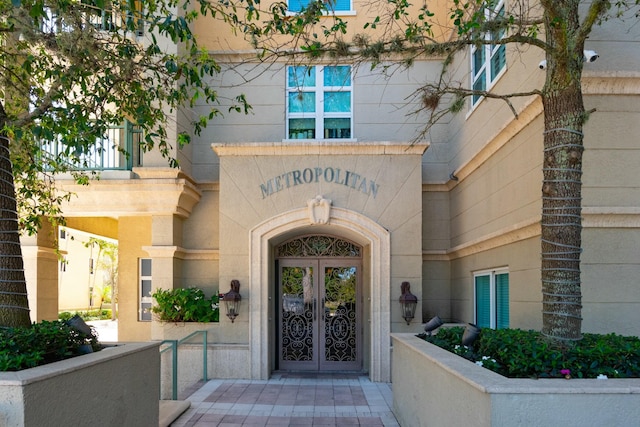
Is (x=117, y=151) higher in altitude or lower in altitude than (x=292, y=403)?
higher

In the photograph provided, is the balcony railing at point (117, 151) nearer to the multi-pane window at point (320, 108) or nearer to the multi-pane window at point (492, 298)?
the multi-pane window at point (320, 108)

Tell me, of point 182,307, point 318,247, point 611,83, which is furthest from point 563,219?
point 182,307

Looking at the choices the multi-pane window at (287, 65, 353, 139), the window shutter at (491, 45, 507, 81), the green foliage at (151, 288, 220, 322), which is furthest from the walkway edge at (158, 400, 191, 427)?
the window shutter at (491, 45, 507, 81)

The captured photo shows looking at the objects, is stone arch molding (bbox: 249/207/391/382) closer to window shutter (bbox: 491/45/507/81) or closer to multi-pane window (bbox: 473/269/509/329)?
multi-pane window (bbox: 473/269/509/329)

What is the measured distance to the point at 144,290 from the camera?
39.9ft

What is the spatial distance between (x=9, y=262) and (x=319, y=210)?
5.51 meters

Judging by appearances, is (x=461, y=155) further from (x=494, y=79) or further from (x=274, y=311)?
(x=274, y=311)

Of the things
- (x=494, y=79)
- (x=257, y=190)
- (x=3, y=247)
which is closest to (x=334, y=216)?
(x=257, y=190)

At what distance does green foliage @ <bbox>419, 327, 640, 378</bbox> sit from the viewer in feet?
13.4

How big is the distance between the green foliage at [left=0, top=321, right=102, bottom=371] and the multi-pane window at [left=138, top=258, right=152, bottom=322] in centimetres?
645

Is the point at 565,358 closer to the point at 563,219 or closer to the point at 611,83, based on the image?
the point at 563,219

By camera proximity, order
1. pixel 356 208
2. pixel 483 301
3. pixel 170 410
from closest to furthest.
Answer: 1. pixel 170 410
2. pixel 483 301
3. pixel 356 208

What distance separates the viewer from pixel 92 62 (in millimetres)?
6145

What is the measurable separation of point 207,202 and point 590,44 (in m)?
7.81
